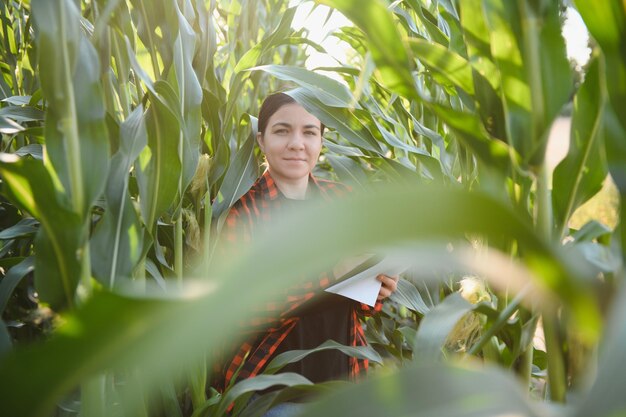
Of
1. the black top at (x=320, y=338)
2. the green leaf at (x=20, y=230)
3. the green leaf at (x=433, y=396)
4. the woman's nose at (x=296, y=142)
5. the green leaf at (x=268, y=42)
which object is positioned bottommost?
the black top at (x=320, y=338)

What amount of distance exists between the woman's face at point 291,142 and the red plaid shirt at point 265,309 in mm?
36

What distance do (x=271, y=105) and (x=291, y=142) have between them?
0.08 metres

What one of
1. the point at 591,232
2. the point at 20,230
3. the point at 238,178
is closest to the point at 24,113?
the point at 20,230

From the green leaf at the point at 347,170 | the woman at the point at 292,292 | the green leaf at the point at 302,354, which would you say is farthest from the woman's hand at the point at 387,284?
the green leaf at the point at 347,170

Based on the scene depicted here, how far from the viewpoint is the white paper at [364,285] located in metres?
0.80

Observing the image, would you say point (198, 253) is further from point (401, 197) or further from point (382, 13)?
point (401, 197)

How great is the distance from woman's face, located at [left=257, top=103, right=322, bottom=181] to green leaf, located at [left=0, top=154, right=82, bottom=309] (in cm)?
61

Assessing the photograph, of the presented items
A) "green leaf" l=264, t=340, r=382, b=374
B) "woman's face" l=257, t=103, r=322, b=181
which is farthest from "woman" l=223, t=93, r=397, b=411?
"green leaf" l=264, t=340, r=382, b=374

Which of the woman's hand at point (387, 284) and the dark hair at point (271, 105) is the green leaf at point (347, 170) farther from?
the woman's hand at point (387, 284)

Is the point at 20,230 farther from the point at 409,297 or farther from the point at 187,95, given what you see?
the point at 409,297

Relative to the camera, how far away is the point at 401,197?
21 cm

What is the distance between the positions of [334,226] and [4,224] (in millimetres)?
1003

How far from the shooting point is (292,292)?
91 cm

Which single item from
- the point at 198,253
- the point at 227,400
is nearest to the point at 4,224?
the point at 198,253
